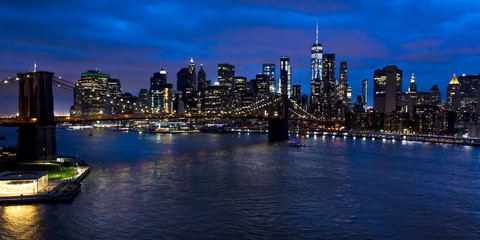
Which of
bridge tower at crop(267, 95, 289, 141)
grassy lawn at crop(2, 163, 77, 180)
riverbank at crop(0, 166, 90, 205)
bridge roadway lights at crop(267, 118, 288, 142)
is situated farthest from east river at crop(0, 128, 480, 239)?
bridge roadway lights at crop(267, 118, 288, 142)

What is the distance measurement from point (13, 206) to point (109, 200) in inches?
233

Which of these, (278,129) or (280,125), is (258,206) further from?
(280,125)

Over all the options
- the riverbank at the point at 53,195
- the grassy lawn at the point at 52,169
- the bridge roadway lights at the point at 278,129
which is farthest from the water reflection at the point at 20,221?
the bridge roadway lights at the point at 278,129

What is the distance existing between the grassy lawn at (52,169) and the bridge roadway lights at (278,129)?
6322cm

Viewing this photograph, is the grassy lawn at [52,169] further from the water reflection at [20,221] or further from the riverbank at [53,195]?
the water reflection at [20,221]

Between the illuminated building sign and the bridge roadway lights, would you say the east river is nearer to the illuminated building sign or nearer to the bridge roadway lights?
the illuminated building sign

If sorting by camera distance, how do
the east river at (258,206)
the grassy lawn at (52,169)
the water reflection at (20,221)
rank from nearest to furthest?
the water reflection at (20,221) → the east river at (258,206) → the grassy lawn at (52,169)

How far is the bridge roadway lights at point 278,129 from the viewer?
3730 inches

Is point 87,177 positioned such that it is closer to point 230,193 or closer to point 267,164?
point 230,193

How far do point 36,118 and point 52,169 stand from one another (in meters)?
7.68

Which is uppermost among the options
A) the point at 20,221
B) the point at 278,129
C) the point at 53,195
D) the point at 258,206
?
the point at 278,129

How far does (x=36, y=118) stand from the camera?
3906 centimetres

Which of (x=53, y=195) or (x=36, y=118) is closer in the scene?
(x=53, y=195)

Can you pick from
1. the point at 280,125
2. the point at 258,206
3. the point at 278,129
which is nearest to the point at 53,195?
the point at 258,206
